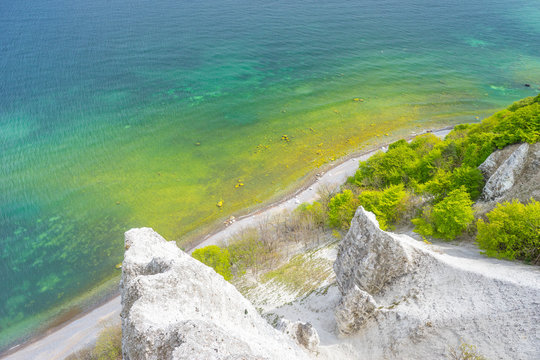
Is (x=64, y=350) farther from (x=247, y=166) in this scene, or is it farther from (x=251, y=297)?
(x=247, y=166)

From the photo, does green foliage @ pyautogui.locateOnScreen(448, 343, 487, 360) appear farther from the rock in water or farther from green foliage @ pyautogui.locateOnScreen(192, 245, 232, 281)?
green foliage @ pyautogui.locateOnScreen(192, 245, 232, 281)

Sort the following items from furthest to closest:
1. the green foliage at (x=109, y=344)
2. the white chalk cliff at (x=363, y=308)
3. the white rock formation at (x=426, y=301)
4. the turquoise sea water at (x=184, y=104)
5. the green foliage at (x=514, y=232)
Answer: the turquoise sea water at (x=184, y=104)
the green foliage at (x=109, y=344)
the green foliage at (x=514, y=232)
the white rock formation at (x=426, y=301)
the white chalk cliff at (x=363, y=308)

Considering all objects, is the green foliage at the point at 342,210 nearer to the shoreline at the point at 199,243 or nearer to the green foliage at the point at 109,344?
the shoreline at the point at 199,243

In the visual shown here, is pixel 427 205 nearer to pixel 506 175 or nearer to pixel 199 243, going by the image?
pixel 506 175

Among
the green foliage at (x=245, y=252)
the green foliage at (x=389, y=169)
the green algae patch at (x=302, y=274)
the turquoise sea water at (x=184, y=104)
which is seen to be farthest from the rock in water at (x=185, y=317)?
the turquoise sea water at (x=184, y=104)

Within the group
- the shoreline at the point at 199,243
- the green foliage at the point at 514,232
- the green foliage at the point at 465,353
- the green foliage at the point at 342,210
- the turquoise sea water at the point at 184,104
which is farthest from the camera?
the turquoise sea water at the point at 184,104

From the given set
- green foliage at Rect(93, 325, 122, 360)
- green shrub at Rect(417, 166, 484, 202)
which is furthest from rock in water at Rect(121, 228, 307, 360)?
green shrub at Rect(417, 166, 484, 202)
